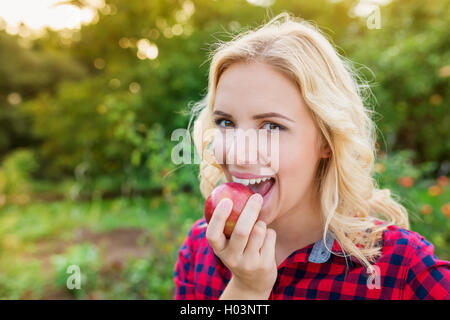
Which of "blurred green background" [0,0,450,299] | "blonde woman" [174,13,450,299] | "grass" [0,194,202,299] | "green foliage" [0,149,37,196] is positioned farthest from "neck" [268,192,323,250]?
"green foliage" [0,149,37,196]

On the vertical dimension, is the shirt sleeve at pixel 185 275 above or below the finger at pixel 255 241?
below

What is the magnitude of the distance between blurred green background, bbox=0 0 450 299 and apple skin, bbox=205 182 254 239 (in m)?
1.29

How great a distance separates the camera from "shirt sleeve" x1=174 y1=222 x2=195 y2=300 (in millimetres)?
1890

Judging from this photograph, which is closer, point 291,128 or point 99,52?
point 291,128

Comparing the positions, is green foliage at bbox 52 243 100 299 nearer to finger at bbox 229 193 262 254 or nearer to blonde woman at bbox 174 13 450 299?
blonde woman at bbox 174 13 450 299

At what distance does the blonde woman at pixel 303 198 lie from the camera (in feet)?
4.88

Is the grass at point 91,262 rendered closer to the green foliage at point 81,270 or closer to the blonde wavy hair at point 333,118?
the green foliage at point 81,270

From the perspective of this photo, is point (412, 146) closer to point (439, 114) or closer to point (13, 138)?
point (439, 114)

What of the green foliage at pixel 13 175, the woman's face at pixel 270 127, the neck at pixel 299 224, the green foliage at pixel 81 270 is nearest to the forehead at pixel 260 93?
the woman's face at pixel 270 127

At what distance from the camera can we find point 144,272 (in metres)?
3.80

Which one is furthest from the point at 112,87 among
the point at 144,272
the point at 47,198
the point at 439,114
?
the point at 439,114

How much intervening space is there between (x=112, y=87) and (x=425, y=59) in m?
7.15

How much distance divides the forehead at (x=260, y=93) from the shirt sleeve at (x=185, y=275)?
79cm

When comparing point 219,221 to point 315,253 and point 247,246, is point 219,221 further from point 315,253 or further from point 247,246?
point 315,253
